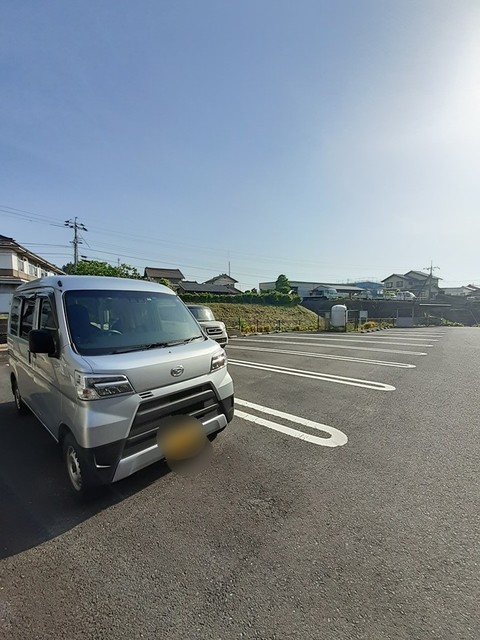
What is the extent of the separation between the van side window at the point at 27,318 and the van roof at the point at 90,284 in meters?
0.20

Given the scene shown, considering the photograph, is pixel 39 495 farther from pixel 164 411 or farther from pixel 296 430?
pixel 296 430

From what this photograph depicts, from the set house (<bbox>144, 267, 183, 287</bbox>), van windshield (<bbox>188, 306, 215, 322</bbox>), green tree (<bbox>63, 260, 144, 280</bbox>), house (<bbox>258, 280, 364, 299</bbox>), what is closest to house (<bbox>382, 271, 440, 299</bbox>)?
house (<bbox>258, 280, 364, 299</bbox>)

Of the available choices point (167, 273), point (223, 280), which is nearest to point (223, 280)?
point (223, 280)

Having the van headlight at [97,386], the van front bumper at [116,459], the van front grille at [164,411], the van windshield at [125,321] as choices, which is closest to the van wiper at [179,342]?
the van windshield at [125,321]

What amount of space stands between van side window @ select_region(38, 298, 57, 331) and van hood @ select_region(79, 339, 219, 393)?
76 cm

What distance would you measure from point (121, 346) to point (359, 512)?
7.51 ft

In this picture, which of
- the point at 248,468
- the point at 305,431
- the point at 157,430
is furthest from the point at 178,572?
the point at 305,431

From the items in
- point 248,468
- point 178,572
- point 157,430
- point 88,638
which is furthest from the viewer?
point 248,468

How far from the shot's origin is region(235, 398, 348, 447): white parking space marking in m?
3.30

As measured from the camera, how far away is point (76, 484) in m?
2.37

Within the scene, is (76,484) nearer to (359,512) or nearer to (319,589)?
(319,589)

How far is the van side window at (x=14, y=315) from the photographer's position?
4.01 meters

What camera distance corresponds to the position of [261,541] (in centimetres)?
188

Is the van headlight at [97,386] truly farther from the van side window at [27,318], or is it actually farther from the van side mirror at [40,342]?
the van side window at [27,318]
